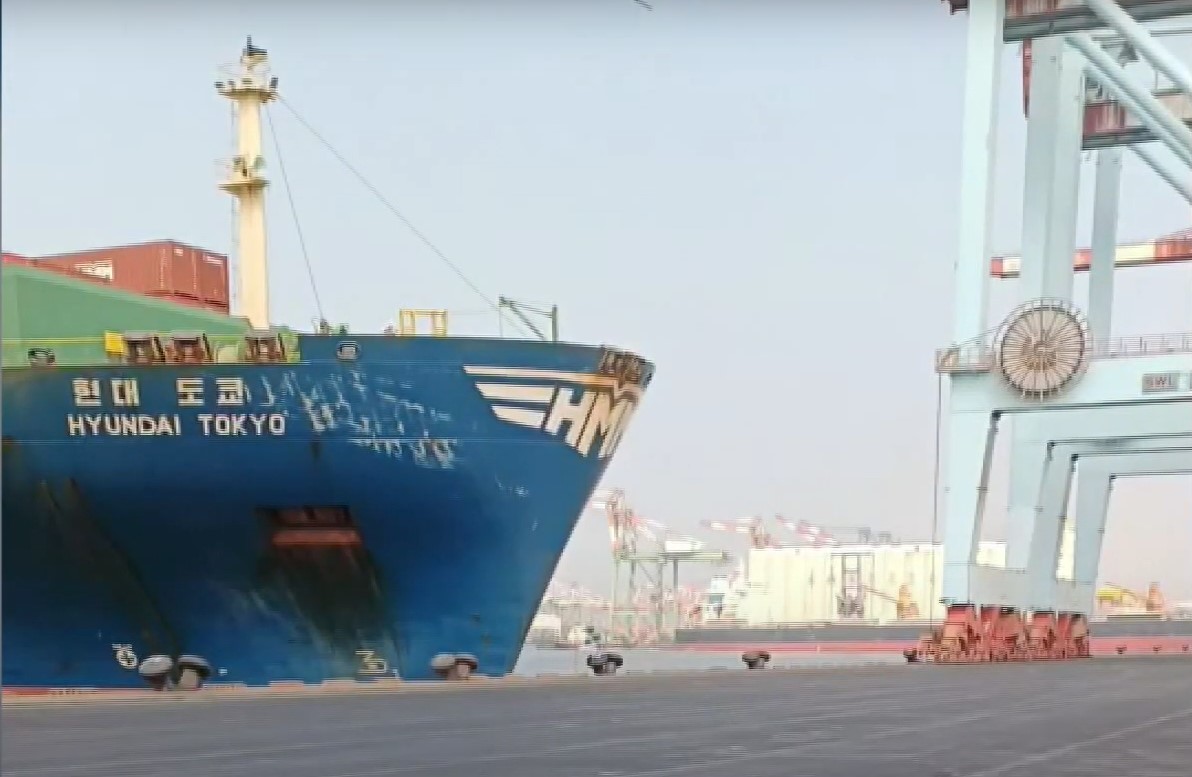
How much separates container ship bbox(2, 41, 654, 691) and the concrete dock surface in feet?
14.5

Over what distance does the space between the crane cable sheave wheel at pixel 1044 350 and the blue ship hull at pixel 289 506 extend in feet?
47.2

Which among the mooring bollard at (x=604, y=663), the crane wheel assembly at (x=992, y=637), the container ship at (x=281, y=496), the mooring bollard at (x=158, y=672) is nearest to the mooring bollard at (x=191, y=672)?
the mooring bollard at (x=158, y=672)

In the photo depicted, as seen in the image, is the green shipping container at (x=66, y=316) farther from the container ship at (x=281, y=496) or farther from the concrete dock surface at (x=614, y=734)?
the concrete dock surface at (x=614, y=734)

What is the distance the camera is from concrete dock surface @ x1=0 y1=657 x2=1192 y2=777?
8.87 metres

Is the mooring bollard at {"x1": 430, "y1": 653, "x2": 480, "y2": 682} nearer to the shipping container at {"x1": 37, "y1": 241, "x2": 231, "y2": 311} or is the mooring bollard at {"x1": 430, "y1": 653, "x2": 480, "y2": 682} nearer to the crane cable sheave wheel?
the shipping container at {"x1": 37, "y1": 241, "x2": 231, "y2": 311}

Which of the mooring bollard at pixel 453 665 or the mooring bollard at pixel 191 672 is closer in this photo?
the mooring bollard at pixel 191 672

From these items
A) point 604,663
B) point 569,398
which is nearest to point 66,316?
point 569,398

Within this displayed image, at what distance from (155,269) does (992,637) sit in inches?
872

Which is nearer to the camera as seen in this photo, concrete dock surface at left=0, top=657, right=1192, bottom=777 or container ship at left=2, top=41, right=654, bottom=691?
concrete dock surface at left=0, top=657, right=1192, bottom=777

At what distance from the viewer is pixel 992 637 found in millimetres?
36844

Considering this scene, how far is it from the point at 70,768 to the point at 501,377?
629 inches

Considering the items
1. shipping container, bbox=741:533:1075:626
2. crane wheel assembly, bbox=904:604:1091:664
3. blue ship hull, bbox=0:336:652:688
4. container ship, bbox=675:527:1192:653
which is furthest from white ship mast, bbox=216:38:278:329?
shipping container, bbox=741:533:1075:626

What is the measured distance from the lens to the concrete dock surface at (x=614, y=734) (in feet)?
29.1

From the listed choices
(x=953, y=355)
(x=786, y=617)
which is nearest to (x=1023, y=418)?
(x=953, y=355)
